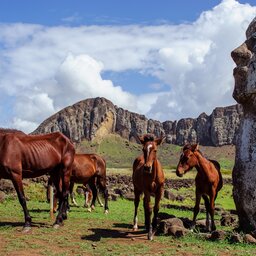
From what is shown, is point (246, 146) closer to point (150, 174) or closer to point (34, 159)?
point (150, 174)

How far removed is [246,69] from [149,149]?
13.7 ft

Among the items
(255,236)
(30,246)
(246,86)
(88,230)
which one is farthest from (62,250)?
(246,86)

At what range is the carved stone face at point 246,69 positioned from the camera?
14102 mm

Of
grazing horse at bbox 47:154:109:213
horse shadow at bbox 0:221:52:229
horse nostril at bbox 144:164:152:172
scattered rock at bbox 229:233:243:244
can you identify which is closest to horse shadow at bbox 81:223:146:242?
horse shadow at bbox 0:221:52:229

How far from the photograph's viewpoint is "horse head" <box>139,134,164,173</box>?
41.3 feet

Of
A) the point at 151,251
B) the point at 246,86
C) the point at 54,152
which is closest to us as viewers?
the point at 151,251

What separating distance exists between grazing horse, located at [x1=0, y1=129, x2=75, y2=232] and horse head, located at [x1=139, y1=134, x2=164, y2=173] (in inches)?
133

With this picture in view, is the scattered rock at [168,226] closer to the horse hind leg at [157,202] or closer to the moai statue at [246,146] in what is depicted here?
the horse hind leg at [157,202]

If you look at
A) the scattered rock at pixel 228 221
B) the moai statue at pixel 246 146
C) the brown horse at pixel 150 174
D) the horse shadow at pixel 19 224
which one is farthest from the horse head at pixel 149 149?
the scattered rock at pixel 228 221

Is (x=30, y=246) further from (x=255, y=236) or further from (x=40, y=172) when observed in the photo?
(x=255, y=236)

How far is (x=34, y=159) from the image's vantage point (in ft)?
48.5

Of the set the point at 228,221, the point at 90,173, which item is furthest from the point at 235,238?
the point at 90,173

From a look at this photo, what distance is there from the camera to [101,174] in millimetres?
23703

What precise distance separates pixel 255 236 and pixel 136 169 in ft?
14.2
